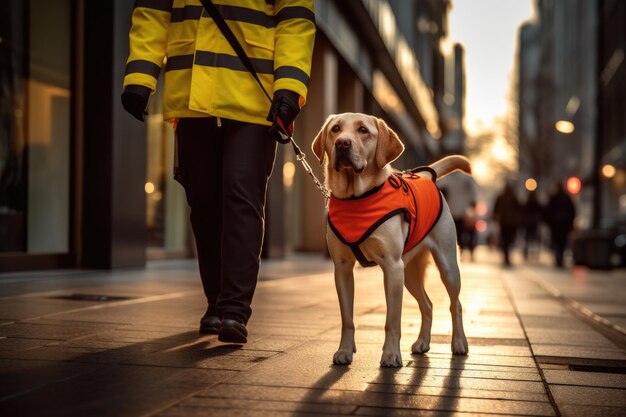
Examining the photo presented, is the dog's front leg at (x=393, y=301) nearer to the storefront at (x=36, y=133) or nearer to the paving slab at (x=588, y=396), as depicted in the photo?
the paving slab at (x=588, y=396)

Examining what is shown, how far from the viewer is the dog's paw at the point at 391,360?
13.0 ft

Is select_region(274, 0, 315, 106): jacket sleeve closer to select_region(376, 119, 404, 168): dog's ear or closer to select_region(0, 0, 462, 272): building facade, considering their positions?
select_region(376, 119, 404, 168): dog's ear

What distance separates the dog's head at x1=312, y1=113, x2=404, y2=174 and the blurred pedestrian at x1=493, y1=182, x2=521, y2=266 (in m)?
15.8

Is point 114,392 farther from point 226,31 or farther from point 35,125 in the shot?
point 35,125

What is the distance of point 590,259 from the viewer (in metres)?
17.7

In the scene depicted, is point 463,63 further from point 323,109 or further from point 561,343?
point 561,343

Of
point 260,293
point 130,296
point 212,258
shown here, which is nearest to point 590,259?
point 260,293

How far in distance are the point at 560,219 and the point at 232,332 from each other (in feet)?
52.3

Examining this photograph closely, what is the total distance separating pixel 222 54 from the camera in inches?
181

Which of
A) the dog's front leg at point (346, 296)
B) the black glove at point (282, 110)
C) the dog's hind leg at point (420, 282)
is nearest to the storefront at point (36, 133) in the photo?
the black glove at point (282, 110)

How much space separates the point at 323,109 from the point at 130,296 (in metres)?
12.6

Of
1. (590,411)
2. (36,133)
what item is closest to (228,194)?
(590,411)

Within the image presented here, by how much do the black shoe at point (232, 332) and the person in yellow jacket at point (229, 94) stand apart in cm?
8

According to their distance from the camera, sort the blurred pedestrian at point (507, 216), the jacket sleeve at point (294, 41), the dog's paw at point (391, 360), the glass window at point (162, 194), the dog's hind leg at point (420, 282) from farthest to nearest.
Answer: the blurred pedestrian at point (507, 216)
the glass window at point (162, 194)
the dog's hind leg at point (420, 282)
the jacket sleeve at point (294, 41)
the dog's paw at point (391, 360)
